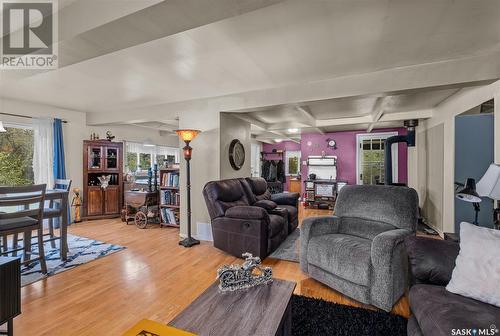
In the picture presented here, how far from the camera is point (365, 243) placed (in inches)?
90.7

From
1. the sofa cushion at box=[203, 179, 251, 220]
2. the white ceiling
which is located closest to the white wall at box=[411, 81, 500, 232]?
the white ceiling

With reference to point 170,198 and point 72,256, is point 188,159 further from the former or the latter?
point 72,256

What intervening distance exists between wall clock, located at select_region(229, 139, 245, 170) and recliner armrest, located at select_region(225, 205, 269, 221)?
1199 millimetres

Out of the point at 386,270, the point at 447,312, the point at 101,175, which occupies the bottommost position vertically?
the point at 386,270

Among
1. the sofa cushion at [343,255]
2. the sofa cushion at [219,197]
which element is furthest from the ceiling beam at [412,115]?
the sofa cushion at [219,197]

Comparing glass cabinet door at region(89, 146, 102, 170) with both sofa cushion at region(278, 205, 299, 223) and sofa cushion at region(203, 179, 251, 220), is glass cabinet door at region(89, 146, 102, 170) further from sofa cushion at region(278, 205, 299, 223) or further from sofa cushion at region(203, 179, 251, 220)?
sofa cushion at region(278, 205, 299, 223)

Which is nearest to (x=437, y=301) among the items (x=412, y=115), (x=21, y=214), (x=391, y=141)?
(x=21, y=214)

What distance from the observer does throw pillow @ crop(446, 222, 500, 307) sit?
4.19 feet

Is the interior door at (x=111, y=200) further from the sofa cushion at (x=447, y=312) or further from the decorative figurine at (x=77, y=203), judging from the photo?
the sofa cushion at (x=447, y=312)

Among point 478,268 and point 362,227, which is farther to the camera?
point 362,227

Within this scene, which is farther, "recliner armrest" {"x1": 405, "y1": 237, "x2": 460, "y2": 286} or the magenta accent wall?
the magenta accent wall

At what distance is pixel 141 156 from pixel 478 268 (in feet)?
23.1

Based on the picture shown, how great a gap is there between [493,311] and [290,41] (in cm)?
226

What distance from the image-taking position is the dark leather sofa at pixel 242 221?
10.00ft
